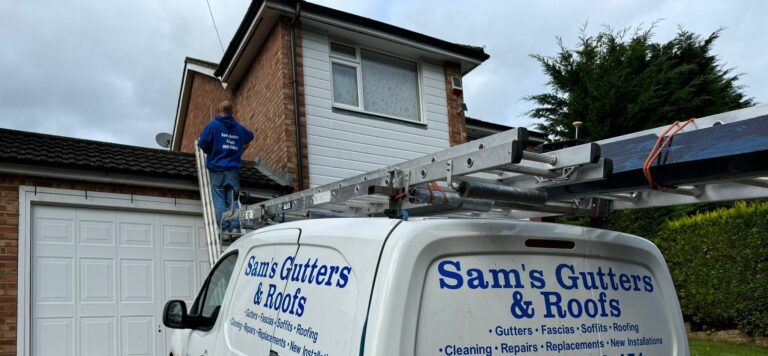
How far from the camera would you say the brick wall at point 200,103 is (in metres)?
13.9

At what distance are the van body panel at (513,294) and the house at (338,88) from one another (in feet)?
23.3

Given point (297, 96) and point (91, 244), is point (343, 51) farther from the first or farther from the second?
point (91, 244)

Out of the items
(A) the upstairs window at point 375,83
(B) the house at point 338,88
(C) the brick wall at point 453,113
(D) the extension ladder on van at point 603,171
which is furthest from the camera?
(C) the brick wall at point 453,113

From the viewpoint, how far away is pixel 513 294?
98.6 inches

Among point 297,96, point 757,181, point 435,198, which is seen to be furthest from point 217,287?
point 297,96

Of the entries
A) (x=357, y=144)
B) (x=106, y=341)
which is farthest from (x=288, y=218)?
(x=357, y=144)

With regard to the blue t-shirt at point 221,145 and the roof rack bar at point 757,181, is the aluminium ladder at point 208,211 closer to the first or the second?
the blue t-shirt at point 221,145

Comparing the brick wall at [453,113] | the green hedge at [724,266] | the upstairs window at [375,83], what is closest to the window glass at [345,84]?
the upstairs window at [375,83]

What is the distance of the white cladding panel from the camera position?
32.7 feet

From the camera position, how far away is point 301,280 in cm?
289

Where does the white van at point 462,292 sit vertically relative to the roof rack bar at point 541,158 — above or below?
below

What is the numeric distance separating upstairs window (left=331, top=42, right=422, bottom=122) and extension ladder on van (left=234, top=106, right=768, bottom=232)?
7.49 m

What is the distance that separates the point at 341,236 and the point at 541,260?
892mm

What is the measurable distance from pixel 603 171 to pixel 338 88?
8410 millimetres
